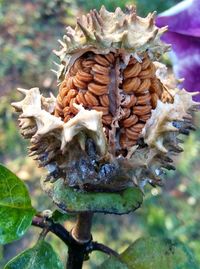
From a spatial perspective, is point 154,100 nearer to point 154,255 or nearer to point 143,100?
point 143,100

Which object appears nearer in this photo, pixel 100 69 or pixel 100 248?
pixel 100 69

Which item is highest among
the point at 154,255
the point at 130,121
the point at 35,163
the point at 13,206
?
the point at 130,121

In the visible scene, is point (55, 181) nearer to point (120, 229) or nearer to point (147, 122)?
point (147, 122)

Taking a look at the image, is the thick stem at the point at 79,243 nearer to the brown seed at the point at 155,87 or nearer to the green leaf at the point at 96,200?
the green leaf at the point at 96,200

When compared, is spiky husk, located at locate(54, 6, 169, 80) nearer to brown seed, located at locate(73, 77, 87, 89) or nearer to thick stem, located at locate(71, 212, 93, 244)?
brown seed, located at locate(73, 77, 87, 89)

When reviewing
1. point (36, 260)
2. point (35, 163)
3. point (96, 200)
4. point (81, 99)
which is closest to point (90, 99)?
point (81, 99)

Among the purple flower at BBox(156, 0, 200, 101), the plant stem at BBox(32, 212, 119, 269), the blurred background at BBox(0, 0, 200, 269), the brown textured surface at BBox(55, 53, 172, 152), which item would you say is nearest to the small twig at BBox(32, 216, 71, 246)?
the plant stem at BBox(32, 212, 119, 269)

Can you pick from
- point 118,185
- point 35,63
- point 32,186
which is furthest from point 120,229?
point 118,185
